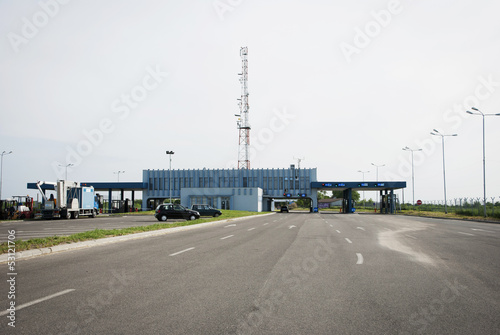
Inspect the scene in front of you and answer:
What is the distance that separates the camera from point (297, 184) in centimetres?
9538

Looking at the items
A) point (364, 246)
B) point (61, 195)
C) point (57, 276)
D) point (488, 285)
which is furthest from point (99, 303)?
point (61, 195)

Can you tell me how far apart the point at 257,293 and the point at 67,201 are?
129ft

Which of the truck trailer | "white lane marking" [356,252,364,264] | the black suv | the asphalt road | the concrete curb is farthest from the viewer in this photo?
the truck trailer

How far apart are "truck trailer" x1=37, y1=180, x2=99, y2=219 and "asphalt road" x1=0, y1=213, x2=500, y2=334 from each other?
3062 cm

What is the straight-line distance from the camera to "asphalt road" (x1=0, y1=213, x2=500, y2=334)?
219 inches

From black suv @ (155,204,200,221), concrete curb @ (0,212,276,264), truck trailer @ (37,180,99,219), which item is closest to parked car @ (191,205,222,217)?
black suv @ (155,204,200,221)

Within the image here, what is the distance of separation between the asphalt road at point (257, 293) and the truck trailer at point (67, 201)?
30.6 m

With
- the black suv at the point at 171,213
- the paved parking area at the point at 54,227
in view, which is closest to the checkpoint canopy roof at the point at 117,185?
the paved parking area at the point at 54,227

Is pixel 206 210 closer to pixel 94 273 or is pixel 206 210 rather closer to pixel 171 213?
pixel 171 213

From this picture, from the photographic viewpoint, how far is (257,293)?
7.41m

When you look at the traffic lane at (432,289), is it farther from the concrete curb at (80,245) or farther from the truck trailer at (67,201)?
the truck trailer at (67,201)

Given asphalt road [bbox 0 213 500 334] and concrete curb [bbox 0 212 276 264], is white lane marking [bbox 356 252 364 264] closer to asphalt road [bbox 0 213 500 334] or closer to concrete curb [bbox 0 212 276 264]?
asphalt road [bbox 0 213 500 334]

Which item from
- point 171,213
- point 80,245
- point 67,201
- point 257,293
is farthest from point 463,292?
point 67,201

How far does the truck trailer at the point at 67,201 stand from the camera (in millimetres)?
40594
